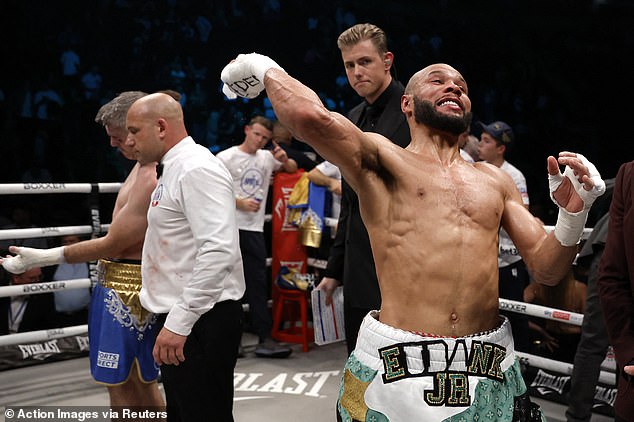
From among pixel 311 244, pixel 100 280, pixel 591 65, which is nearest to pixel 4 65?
pixel 311 244

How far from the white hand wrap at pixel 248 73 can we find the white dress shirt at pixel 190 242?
1.46 ft

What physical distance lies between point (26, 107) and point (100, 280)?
349 cm

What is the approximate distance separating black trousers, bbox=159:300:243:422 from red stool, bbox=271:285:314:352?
210 cm

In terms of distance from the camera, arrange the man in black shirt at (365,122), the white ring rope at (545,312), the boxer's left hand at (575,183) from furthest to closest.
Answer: the white ring rope at (545,312)
the man in black shirt at (365,122)
the boxer's left hand at (575,183)

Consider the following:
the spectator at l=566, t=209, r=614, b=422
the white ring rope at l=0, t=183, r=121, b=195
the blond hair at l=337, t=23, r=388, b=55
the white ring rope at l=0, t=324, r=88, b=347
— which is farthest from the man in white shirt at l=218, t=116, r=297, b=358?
the blond hair at l=337, t=23, r=388, b=55

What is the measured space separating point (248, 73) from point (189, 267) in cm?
72

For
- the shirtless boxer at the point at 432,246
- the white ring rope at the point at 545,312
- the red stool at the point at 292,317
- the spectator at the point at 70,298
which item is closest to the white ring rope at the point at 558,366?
the white ring rope at the point at 545,312

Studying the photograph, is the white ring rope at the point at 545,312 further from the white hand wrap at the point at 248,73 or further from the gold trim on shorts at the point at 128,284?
the white hand wrap at the point at 248,73

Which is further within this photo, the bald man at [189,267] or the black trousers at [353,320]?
the black trousers at [353,320]

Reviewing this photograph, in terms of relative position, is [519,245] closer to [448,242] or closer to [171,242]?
[448,242]

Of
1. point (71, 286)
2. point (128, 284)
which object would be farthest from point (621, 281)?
point (71, 286)

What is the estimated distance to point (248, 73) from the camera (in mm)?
1580

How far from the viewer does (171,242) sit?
2078 mm

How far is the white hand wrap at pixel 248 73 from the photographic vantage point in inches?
60.5
